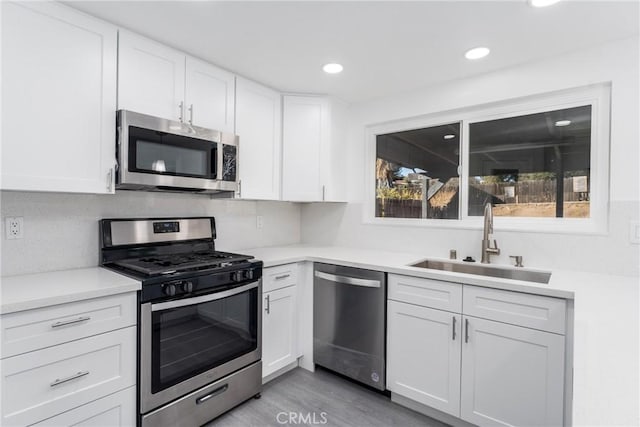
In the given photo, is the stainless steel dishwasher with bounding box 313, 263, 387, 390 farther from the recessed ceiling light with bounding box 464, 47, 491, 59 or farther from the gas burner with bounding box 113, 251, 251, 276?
the recessed ceiling light with bounding box 464, 47, 491, 59

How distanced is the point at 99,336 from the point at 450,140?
267 centimetres

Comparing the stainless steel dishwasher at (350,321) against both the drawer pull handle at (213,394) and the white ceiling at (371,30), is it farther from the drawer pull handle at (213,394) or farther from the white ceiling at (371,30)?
the white ceiling at (371,30)

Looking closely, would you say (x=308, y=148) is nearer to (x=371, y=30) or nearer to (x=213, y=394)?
(x=371, y=30)

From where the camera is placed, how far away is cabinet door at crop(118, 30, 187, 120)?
1818 millimetres

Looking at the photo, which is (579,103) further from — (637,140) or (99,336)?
(99,336)

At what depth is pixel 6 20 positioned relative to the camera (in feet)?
4.75

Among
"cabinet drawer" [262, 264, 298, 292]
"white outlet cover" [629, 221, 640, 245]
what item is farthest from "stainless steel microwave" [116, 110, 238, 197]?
"white outlet cover" [629, 221, 640, 245]

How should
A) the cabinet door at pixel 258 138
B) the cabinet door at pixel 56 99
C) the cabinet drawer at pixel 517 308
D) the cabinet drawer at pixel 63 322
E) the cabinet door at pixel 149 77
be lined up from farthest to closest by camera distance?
1. the cabinet door at pixel 258 138
2. the cabinet door at pixel 149 77
3. the cabinet drawer at pixel 517 308
4. the cabinet door at pixel 56 99
5. the cabinet drawer at pixel 63 322

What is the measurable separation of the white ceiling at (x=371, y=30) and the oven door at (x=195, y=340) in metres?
1.51

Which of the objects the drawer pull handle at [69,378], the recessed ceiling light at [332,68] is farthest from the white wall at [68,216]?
the recessed ceiling light at [332,68]

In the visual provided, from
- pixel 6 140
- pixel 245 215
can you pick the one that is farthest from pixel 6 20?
pixel 245 215

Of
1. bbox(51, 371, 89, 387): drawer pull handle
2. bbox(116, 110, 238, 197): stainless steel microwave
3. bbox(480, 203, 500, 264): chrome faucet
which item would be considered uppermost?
bbox(116, 110, 238, 197): stainless steel microwave

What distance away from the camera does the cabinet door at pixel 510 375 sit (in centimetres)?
160

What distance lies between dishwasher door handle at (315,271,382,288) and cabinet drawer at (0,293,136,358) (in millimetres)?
1282
